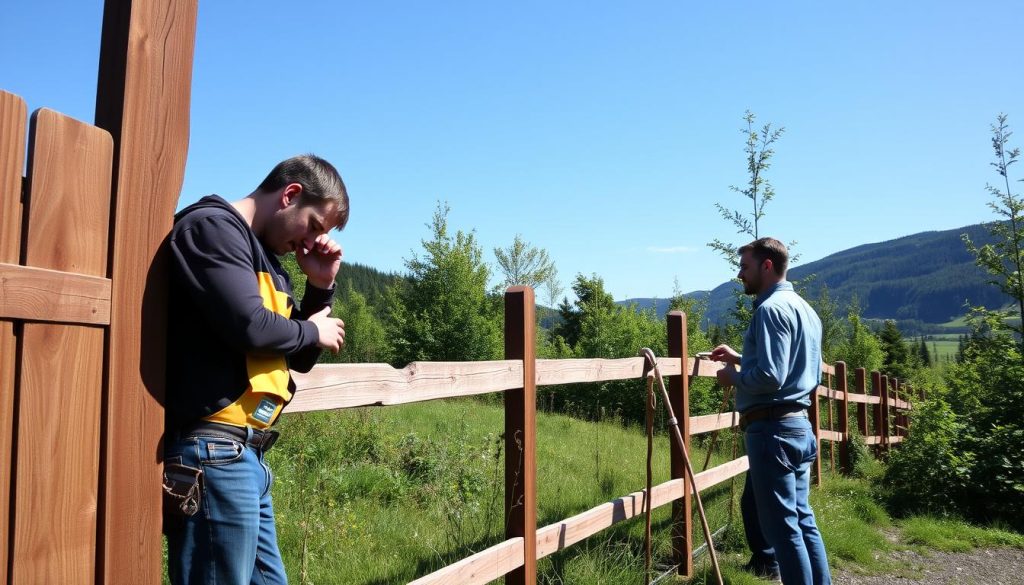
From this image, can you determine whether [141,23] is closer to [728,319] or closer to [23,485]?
[23,485]

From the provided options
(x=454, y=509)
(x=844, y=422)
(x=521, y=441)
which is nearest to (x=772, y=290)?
(x=521, y=441)

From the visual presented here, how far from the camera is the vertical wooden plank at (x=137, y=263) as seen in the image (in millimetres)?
1580

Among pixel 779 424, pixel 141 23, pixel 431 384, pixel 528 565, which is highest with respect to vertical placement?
pixel 141 23

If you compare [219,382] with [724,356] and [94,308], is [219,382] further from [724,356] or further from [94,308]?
[724,356]

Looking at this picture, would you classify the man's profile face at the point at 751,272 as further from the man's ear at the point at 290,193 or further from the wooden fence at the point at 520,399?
the man's ear at the point at 290,193

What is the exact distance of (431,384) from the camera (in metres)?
2.79

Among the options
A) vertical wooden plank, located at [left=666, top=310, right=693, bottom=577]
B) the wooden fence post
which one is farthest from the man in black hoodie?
the wooden fence post

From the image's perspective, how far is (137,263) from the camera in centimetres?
163

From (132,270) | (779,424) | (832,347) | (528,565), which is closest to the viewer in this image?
(132,270)

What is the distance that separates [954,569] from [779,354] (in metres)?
3.73

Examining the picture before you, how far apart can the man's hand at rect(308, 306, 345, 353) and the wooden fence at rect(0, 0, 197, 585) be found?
1.27 feet

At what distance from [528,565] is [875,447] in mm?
11972

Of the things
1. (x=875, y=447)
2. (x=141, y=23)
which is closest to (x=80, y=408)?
(x=141, y=23)

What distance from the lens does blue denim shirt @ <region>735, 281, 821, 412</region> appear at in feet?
13.1
